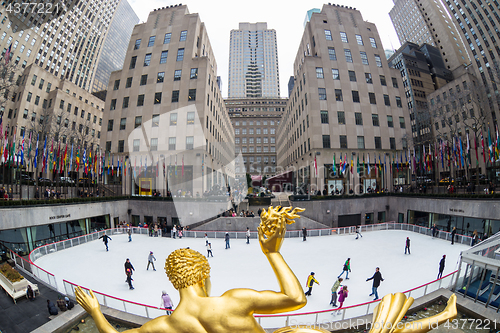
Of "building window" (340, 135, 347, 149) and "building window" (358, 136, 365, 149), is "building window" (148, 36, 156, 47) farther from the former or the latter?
"building window" (358, 136, 365, 149)

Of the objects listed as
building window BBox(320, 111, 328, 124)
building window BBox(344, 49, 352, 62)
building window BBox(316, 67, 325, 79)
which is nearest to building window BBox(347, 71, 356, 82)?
building window BBox(344, 49, 352, 62)

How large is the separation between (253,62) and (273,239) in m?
154

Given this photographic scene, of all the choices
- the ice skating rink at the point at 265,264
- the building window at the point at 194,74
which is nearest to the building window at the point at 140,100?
the building window at the point at 194,74

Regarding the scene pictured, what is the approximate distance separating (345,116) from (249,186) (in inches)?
741

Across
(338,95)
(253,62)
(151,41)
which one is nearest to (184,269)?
(338,95)

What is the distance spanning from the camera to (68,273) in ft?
42.1

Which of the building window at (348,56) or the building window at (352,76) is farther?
the building window at (348,56)

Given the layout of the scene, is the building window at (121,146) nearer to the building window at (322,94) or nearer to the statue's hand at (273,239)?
the building window at (322,94)

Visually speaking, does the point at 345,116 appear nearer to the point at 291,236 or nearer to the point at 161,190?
the point at 291,236

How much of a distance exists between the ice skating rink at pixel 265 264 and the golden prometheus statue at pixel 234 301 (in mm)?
8350

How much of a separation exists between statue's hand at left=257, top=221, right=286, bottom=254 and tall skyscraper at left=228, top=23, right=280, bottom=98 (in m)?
138

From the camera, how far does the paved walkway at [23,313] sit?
829cm

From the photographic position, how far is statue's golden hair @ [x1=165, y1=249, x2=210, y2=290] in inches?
98.1

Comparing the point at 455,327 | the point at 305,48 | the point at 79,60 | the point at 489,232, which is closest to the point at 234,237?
the point at 455,327
